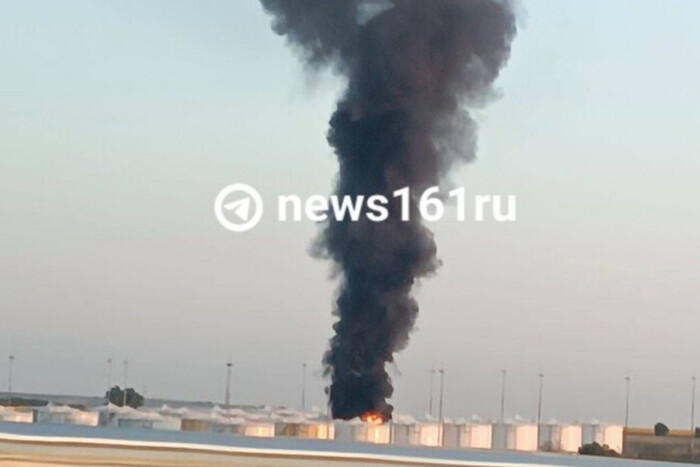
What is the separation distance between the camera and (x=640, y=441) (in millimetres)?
14867

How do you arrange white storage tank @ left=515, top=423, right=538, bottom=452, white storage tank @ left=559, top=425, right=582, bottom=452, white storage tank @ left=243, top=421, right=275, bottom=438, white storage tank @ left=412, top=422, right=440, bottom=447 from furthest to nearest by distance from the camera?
1. white storage tank @ left=412, top=422, right=440, bottom=447
2. white storage tank @ left=559, top=425, right=582, bottom=452
3. white storage tank @ left=515, top=423, right=538, bottom=452
4. white storage tank @ left=243, top=421, right=275, bottom=438

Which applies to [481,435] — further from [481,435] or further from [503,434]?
[503,434]

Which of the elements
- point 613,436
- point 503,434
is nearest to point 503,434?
point 503,434

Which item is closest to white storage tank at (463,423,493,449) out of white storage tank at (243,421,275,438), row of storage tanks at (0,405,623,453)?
row of storage tanks at (0,405,623,453)

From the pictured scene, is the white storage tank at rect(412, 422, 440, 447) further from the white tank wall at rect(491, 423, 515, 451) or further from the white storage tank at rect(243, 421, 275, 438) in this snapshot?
the white storage tank at rect(243, 421, 275, 438)

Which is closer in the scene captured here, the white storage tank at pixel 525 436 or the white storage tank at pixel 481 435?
the white storage tank at pixel 525 436

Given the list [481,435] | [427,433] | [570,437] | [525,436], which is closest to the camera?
[525,436]

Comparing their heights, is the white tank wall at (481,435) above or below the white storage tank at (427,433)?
above

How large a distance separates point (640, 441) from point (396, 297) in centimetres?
681

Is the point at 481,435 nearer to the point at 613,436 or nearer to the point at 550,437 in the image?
the point at 550,437

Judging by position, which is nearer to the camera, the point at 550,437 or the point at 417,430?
the point at 550,437

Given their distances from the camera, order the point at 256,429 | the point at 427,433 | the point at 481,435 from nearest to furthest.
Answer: the point at 256,429
the point at 481,435
the point at 427,433

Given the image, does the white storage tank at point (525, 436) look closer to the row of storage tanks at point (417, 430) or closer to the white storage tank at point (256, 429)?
the row of storage tanks at point (417, 430)

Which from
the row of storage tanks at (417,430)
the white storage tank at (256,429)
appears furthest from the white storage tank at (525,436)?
the white storage tank at (256,429)
